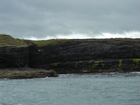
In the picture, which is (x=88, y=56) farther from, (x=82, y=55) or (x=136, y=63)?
(x=136, y=63)

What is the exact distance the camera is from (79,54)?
147 meters

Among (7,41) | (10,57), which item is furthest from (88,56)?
(10,57)

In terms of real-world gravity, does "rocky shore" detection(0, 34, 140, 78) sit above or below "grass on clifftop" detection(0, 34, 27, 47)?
below

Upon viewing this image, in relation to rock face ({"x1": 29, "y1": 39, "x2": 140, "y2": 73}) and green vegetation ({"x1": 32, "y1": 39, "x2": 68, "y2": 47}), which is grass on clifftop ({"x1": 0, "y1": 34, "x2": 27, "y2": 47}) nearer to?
rock face ({"x1": 29, "y1": 39, "x2": 140, "y2": 73})

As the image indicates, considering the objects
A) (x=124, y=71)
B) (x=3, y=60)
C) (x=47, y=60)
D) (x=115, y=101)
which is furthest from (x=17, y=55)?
(x=115, y=101)

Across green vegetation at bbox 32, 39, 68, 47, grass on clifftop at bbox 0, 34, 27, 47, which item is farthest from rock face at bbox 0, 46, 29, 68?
green vegetation at bbox 32, 39, 68, 47

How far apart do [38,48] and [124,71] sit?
39.5 m

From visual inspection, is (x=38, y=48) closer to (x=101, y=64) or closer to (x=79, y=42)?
(x=79, y=42)

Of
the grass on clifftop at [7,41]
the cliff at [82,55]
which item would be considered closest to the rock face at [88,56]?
the cliff at [82,55]

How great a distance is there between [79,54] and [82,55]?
1.37 m

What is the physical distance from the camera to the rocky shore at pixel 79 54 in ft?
451

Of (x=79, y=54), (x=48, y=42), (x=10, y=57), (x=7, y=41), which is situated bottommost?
(x=10, y=57)

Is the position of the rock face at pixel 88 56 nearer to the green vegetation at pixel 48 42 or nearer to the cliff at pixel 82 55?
the cliff at pixel 82 55

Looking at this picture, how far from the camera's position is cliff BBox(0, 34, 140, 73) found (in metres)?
138
